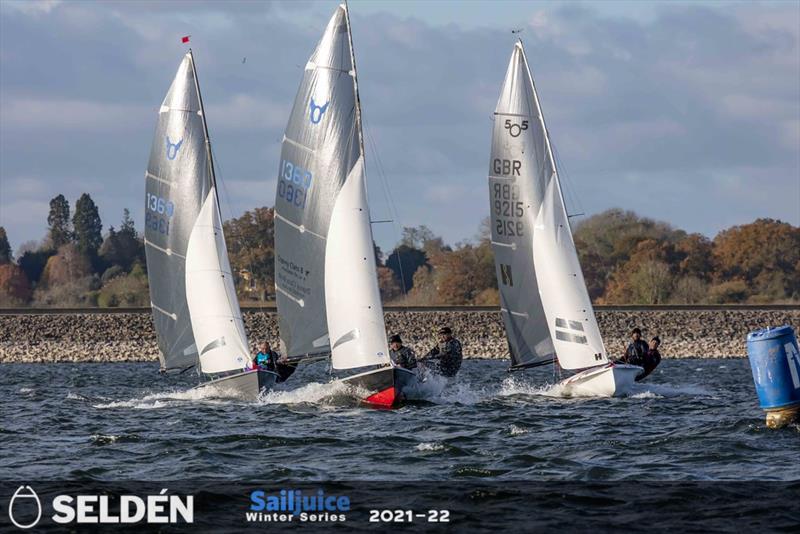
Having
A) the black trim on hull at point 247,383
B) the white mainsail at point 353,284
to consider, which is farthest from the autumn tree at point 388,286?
the white mainsail at point 353,284

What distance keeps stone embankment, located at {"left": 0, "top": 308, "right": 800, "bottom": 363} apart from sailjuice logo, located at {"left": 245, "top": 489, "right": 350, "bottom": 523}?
46127 millimetres

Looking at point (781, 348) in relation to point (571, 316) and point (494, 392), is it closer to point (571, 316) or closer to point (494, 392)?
point (571, 316)

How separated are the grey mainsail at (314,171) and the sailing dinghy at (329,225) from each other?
0.07ft

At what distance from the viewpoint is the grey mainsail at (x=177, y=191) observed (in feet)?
108

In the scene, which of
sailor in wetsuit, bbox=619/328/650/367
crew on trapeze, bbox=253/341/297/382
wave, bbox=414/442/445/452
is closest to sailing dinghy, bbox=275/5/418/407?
crew on trapeze, bbox=253/341/297/382

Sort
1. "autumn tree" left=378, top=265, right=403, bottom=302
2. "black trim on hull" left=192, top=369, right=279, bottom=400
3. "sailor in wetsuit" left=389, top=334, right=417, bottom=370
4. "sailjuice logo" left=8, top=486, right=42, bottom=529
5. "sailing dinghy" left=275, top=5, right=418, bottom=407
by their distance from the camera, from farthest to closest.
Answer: "autumn tree" left=378, top=265, right=403, bottom=302 < "black trim on hull" left=192, top=369, right=279, bottom=400 < "sailing dinghy" left=275, top=5, right=418, bottom=407 < "sailor in wetsuit" left=389, top=334, right=417, bottom=370 < "sailjuice logo" left=8, top=486, right=42, bottom=529

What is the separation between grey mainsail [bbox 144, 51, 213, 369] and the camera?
33000 mm

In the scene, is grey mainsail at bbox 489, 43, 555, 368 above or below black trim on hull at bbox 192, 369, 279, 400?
above

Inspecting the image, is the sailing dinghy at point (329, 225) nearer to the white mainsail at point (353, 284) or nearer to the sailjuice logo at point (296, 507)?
the white mainsail at point (353, 284)

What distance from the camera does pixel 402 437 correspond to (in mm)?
22328

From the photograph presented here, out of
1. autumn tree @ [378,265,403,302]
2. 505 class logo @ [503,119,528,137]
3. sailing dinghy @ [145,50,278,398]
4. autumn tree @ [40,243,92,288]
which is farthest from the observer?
autumn tree @ [40,243,92,288]

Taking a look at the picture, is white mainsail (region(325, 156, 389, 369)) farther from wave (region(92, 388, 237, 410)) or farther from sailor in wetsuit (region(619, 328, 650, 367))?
sailor in wetsuit (region(619, 328, 650, 367))

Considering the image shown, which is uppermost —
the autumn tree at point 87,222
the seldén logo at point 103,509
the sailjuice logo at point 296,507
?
the autumn tree at point 87,222

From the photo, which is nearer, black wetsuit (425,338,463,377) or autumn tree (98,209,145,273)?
black wetsuit (425,338,463,377)
